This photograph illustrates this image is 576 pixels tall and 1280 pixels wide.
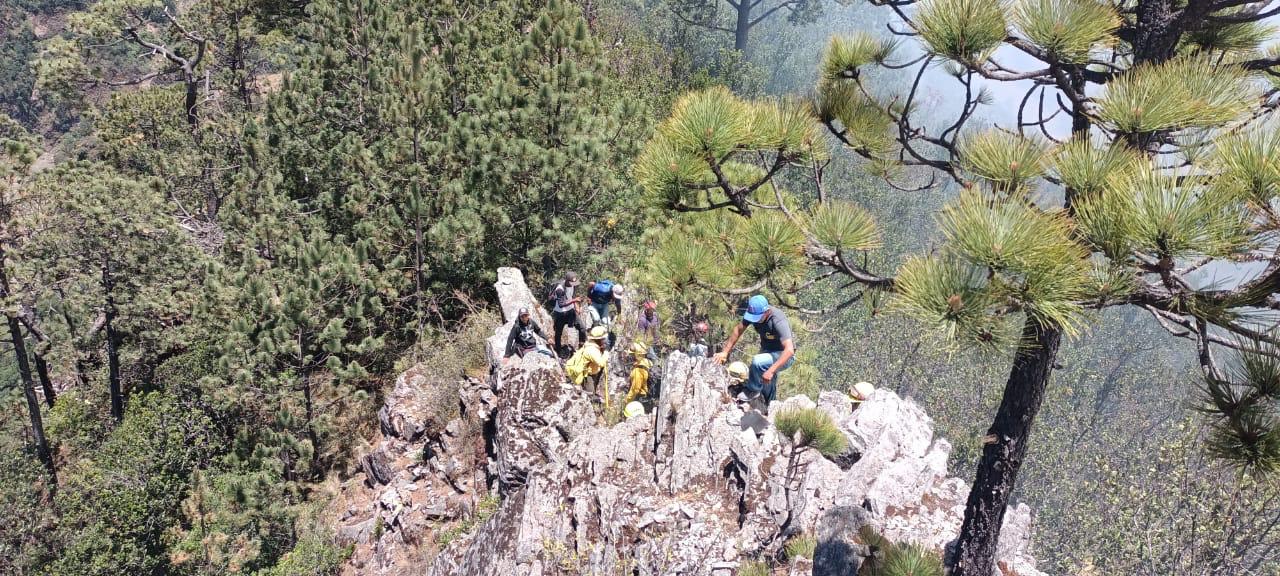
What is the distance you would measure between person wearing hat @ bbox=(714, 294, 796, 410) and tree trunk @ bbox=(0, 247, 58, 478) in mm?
12874

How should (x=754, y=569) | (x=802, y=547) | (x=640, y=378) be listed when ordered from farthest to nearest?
(x=640, y=378) → (x=802, y=547) → (x=754, y=569)

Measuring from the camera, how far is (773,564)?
16.2 feet

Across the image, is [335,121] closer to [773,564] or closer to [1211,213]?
[773,564]

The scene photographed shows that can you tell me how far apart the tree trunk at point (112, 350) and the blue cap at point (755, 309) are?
13059 millimetres

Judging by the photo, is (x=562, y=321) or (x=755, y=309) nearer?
(x=755, y=309)

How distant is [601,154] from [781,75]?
72.2 metres

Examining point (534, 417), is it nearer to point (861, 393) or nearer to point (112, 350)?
point (861, 393)

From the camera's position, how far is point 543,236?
32.3ft

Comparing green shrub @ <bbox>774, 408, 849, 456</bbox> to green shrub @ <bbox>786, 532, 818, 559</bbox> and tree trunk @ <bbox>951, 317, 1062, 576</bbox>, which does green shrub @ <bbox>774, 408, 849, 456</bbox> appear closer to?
green shrub @ <bbox>786, 532, 818, 559</bbox>

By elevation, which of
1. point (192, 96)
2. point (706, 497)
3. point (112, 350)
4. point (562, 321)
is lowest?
point (112, 350)

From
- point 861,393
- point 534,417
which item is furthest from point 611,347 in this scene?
point 861,393

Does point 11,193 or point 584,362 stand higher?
point 11,193

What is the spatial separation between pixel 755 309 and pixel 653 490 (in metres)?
1.86

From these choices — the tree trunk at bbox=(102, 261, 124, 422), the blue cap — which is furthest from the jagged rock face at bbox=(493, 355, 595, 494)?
the tree trunk at bbox=(102, 261, 124, 422)
